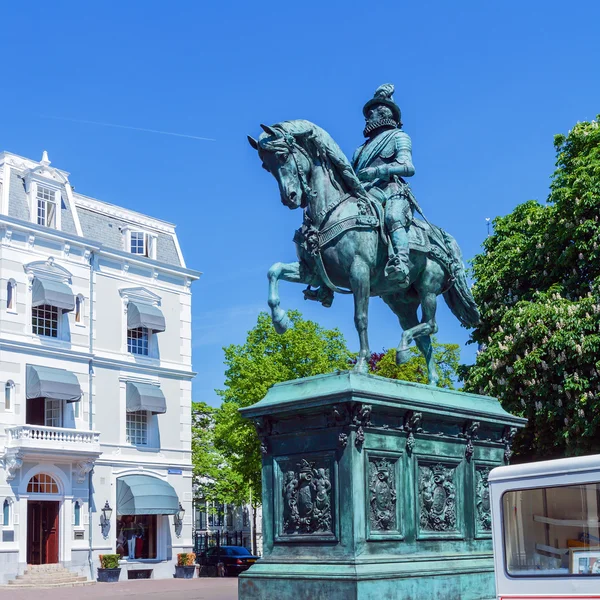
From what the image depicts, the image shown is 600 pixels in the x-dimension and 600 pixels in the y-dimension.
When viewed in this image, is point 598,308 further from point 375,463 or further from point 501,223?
point 375,463

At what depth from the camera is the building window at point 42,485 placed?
3778 cm

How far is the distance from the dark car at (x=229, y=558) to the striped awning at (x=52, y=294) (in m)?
12.4

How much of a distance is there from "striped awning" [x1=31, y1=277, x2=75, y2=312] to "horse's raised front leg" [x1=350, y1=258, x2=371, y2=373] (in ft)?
92.1

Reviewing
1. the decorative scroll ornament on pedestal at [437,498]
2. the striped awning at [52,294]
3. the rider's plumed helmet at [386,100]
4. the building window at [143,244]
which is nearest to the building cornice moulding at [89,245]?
the building window at [143,244]

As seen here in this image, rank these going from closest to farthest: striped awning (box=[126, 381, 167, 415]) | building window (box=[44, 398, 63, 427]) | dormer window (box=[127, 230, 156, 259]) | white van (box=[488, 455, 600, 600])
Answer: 1. white van (box=[488, 455, 600, 600])
2. building window (box=[44, 398, 63, 427])
3. striped awning (box=[126, 381, 167, 415])
4. dormer window (box=[127, 230, 156, 259])

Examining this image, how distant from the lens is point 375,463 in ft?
37.4

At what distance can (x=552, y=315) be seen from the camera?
26156mm

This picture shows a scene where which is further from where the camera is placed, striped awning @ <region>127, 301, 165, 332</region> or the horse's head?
striped awning @ <region>127, 301, 165, 332</region>

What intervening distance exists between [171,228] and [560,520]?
3995 centimetres

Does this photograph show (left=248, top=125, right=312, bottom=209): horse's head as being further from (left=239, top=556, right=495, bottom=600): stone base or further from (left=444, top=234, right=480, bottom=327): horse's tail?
(left=239, top=556, right=495, bottom=600): stone base

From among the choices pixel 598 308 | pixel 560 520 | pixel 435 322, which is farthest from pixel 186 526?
pixel 560 520

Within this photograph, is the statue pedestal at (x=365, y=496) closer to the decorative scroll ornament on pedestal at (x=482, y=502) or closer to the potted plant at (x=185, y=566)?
the decorative scroll ornament on pedestal at (x=482, y=502)

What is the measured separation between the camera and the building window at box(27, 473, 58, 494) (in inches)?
1487

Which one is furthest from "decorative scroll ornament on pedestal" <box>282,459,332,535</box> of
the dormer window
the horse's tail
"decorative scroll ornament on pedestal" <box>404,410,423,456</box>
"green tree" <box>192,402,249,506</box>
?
"green tree" <box>192,402,249,506</box>
